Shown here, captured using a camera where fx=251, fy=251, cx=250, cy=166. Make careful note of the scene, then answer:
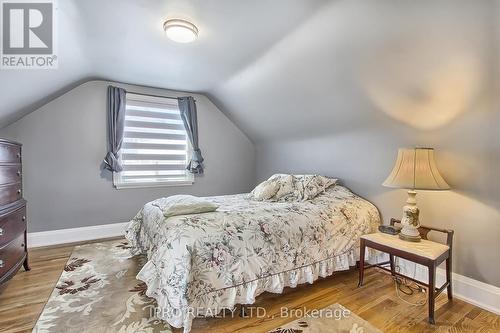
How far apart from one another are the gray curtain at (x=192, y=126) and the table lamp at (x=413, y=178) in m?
2.94

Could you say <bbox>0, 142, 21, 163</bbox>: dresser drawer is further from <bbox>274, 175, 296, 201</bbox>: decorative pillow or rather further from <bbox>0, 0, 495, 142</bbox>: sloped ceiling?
<bbox>274, 175, 296, 201</bbox>: decorative pillow

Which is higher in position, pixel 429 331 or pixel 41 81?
pixel 41 81

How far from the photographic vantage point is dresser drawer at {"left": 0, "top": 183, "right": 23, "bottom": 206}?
2.08 m

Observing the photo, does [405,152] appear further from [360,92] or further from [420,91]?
[360,92]

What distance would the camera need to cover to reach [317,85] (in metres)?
2.79

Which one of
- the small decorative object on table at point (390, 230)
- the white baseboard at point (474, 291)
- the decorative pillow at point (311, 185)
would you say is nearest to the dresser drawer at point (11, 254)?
the decorative pillow at point (311, 185)

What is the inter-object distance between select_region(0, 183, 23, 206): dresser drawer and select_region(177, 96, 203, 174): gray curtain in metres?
2.19

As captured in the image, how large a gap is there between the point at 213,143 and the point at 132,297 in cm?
284

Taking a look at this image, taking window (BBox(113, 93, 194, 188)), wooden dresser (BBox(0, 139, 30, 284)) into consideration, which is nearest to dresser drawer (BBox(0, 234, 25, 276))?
wooden dresser (BBox(0, 139, 30, 284))

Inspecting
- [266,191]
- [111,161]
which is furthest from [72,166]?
[266,191]

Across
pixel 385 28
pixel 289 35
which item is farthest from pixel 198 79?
pixel 385 28

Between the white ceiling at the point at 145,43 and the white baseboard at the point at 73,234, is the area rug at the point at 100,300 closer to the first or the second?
the white baseboard at the point at 73,234

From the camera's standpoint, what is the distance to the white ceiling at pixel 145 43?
6.33 ft

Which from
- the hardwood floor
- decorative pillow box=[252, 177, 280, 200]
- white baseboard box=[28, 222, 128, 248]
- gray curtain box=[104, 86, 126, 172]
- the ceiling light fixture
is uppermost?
the ceiling light fixture
